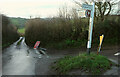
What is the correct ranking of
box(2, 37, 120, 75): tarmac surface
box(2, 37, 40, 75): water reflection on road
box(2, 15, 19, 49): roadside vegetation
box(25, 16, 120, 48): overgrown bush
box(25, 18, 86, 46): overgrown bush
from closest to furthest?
box(2, 37, 120, 75): tarmac surface < box(2, 37, 40, 75): water reflection on road < box(25, 16, 120, 48): overgrown bush < box(25, 18, 86, 46): overgrown bush < box(2, 15, 19, 49): roadside vegetation

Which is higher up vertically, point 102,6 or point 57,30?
point 102,6

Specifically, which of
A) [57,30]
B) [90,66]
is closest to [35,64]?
[90,66]

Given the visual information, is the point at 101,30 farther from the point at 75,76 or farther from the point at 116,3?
the point at 75,76

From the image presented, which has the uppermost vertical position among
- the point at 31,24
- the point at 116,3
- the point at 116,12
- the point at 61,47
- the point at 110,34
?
the point at 116,3

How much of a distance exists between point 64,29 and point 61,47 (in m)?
2.09

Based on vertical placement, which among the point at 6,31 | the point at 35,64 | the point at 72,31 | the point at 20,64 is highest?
the point at 72,31

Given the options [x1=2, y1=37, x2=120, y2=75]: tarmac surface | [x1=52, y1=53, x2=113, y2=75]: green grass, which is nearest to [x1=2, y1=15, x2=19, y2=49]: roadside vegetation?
[x1=2, y1=37, x2=120, y2=75]: tarmac surface

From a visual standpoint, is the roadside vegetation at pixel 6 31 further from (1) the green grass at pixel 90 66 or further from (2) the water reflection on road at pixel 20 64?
(1) the green grass at pixel 90 66

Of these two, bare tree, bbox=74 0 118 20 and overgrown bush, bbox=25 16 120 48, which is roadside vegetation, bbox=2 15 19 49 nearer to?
overgrown bush, bbox=25 16 120 48

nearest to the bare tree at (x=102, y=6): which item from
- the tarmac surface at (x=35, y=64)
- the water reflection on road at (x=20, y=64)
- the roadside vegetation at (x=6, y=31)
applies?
the tarmac surface at (x=35, y=64)

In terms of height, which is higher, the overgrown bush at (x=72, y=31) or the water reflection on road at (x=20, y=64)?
the overgrown bush at (x=72, y=31)

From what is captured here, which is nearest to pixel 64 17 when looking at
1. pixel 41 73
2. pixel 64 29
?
pixel 64 29

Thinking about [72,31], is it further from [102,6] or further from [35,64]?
[35,64]

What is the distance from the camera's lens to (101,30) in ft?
37.3
